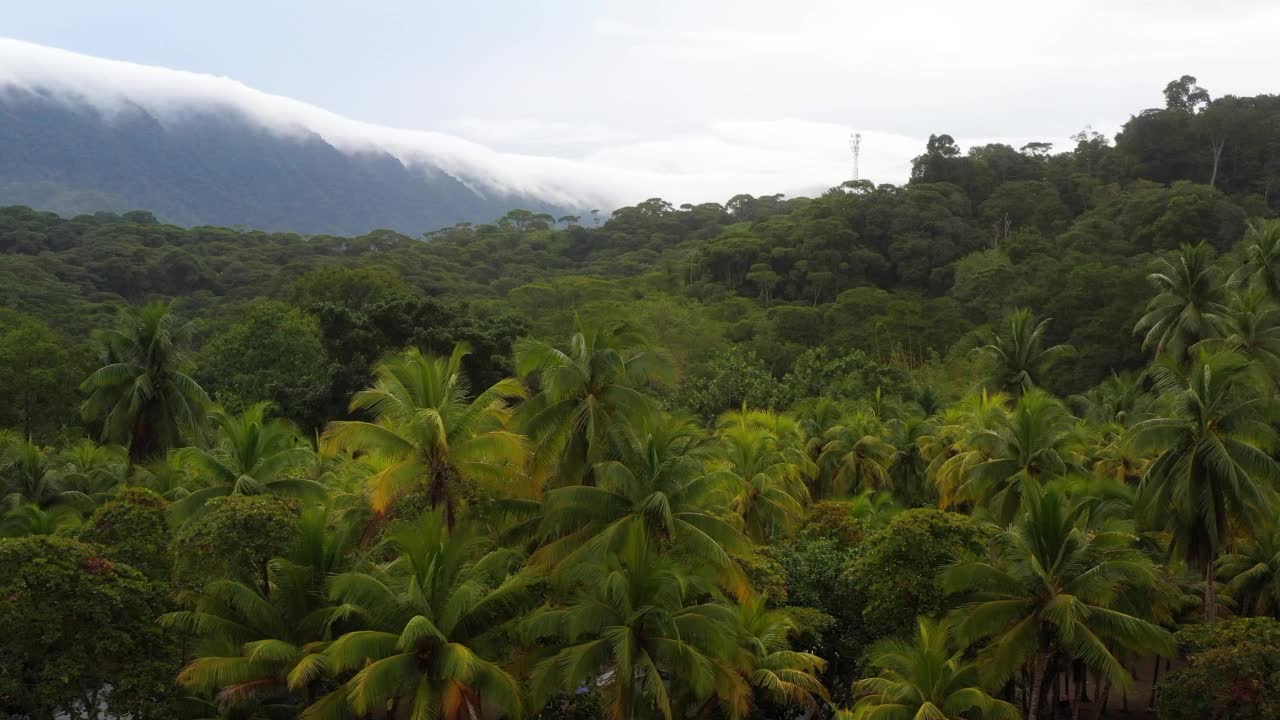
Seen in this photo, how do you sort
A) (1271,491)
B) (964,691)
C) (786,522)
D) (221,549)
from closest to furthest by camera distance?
(964,691)
(221,549)
(1271,491)
(786,522)

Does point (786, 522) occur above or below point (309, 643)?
below

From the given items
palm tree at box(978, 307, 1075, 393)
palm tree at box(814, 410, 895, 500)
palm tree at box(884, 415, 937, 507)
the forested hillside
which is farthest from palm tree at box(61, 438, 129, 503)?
palm tree at box(978, 307, 1075, 393)

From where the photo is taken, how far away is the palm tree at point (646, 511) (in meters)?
19.3

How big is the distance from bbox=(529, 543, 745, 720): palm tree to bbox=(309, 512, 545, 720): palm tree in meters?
0.93

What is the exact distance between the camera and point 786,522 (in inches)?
1158

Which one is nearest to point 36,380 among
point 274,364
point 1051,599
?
point 274,364

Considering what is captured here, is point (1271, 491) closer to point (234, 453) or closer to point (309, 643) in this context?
point (309, 643)

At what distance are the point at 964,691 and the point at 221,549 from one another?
45.5 ft

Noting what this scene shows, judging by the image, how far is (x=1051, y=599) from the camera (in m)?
19.0

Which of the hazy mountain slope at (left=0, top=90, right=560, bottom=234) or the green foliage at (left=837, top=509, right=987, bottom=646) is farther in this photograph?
the hazy mountain slope at (left=0, top=90, right=560, bottom=234)

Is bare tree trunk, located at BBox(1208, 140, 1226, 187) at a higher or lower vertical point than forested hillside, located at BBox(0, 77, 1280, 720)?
higher

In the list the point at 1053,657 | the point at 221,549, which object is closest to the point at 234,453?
the point at 221,549

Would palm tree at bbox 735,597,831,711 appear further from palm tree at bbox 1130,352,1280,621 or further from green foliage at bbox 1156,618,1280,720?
palm tree at bbox 1130,352,1280,621

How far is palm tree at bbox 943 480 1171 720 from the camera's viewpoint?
18.6 metres
